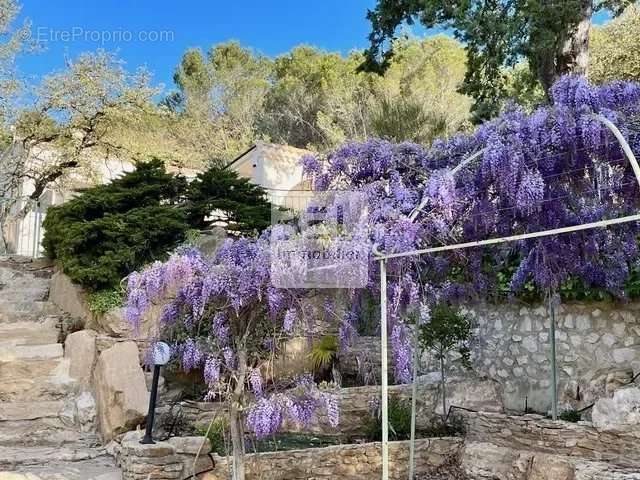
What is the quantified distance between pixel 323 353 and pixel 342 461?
1.81m

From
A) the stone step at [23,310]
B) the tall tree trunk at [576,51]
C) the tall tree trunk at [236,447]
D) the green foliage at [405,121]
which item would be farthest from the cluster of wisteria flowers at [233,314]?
the green foliage at [405,121]

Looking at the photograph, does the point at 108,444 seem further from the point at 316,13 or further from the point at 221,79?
the point at 221,79

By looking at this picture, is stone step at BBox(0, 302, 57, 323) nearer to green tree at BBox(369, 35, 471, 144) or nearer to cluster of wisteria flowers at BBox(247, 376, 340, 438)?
cluster of wisteria flowers at BBox(247, 376, 340, 438)

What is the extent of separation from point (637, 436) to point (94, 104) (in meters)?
9.11

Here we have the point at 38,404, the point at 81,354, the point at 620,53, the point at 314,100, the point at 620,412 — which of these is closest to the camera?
the point at 620,412

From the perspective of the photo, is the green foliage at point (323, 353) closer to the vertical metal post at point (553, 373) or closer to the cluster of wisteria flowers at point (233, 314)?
the vertical metal post at point (553, 373)

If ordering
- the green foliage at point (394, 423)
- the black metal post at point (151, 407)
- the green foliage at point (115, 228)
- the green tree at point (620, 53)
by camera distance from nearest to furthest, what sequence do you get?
the black metal post at point (151, 407) < the green foliage at point (394, 423) < the green foliage at point (115, 228) < the green tree at point (620, 53)

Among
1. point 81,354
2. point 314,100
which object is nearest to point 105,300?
point 81,354

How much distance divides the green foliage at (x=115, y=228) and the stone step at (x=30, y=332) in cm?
64

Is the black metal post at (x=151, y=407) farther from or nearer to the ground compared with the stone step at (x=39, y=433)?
farther from the ground

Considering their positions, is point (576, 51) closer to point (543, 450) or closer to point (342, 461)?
point (543, 450)

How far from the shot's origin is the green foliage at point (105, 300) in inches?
253

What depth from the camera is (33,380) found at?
5.96 metres

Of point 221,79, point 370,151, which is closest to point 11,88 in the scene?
point 370,151
